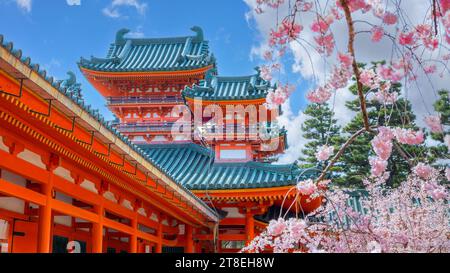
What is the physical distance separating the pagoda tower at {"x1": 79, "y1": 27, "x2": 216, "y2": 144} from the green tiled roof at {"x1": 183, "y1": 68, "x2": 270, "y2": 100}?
1.47 m

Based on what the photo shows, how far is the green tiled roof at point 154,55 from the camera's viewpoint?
73.3ft

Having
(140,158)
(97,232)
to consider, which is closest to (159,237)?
(97,232)

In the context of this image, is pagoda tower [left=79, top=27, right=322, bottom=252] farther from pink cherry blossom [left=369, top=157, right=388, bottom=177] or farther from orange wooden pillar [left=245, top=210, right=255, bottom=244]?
pink cherry blossom [left=369, top=157, right=388, bottom=177]

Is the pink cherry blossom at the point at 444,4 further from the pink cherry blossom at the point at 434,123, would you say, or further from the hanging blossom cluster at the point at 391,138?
the hanging blossom cluster at the point at 391,138

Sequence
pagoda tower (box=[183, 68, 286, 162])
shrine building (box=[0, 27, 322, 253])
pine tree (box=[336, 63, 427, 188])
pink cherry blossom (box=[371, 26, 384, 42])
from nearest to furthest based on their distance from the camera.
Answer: pink cherry blossom (box=[371, 26, 384, 42])
shrine building (box=[0, 27, 322, 253])
pagoda tower (box=[183, 68, 286, 162])
pine tree (box=[336, 63, 427, 188])

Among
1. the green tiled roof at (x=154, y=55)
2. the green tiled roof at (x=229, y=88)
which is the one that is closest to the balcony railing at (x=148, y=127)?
the green tiled roof at (x=154, y=55)

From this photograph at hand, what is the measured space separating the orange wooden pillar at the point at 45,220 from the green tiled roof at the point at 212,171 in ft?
18.0

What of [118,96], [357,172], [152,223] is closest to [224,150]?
[152,223]

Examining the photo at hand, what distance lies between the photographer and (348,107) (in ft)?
108

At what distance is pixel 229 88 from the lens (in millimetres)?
18641

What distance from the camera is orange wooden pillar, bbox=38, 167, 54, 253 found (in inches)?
282

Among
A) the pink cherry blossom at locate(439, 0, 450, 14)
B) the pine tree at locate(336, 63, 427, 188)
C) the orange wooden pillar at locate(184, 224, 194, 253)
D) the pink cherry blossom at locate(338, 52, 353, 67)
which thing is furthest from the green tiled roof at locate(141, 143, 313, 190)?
the pine tree at locate(336, 63, 427, 188)

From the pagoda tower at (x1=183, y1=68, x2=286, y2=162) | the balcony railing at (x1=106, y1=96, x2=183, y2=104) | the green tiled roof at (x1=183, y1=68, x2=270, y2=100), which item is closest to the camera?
the pagoda tower at (x1=183, y1=68, x2=286, y2=162)
